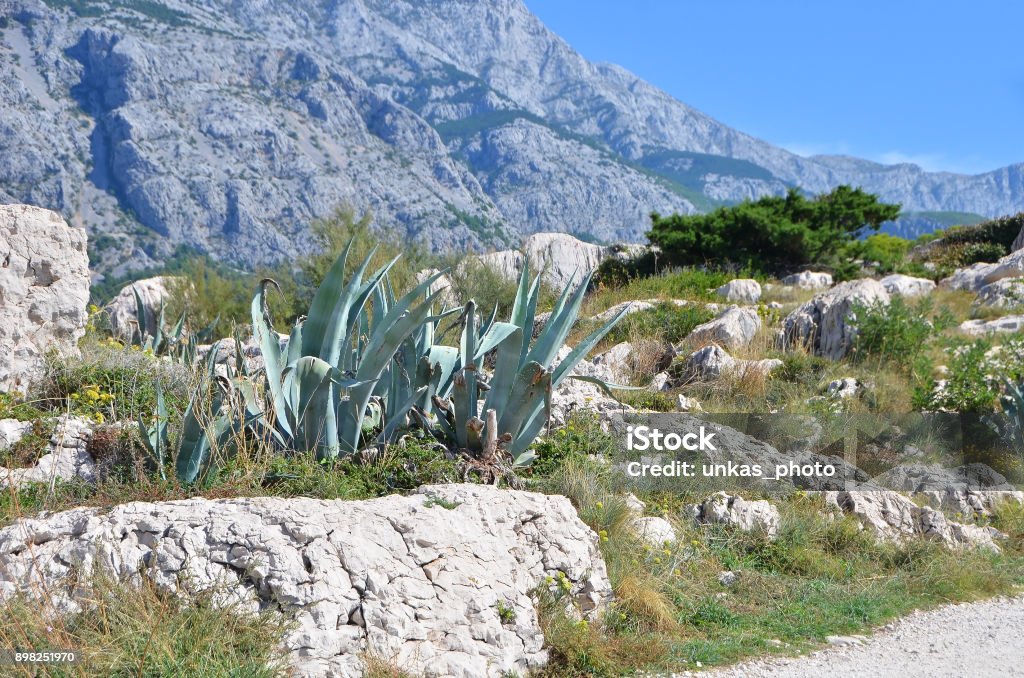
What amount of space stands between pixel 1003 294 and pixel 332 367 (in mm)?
13858

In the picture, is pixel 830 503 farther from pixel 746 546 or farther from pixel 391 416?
pixel 391 416

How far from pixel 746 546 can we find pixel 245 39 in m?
132

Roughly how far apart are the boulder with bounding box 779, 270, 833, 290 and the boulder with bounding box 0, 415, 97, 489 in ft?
46.1

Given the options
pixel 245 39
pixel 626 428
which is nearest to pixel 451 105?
pixel 245 39

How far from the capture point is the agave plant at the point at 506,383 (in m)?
5.43

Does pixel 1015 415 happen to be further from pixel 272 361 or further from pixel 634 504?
pixel 272 361

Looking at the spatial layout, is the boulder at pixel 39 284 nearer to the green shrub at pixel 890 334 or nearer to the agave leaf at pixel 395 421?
the agave leaf at pixel 395 421

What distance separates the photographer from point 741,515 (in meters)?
6.27

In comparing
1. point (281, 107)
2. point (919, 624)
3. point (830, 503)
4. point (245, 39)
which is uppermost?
point (245, 39)

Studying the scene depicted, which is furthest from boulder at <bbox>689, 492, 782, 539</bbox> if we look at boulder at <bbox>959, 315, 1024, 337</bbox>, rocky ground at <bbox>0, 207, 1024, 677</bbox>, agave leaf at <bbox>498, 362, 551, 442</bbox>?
boulder at <bbox>959, 315, 1024, 337</bbox>

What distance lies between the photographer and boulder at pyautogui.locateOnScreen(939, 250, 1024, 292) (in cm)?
1627

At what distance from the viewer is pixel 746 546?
6.05 m

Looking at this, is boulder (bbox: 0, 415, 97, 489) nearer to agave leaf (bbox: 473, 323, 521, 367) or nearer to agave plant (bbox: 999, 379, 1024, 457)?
agave leaf (bbox: 473, 323, 521, 367)

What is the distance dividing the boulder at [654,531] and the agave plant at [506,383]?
926mm
